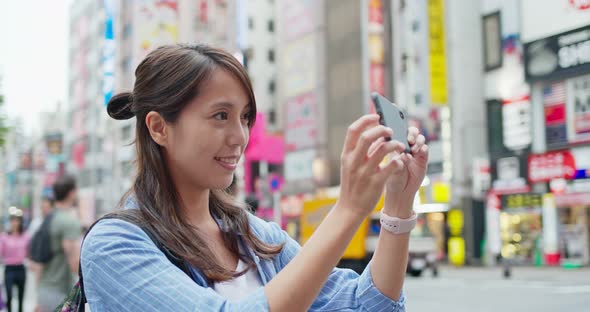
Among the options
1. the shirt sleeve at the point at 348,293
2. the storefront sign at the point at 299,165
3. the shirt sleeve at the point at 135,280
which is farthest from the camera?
the storefront sign at the point at 299,165

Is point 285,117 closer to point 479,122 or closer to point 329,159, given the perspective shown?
point 329,159

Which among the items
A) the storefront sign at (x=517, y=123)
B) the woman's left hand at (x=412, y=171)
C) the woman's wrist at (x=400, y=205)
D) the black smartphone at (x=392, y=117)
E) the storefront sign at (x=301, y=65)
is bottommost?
the woman's wrist at (x=400, y=205)

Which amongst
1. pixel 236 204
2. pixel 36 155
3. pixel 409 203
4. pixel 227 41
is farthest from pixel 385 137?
pixel 36 155

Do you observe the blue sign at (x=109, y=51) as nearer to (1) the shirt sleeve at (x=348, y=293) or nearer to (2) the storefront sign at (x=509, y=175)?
(2) the storefront sign at (x=509, y=175)

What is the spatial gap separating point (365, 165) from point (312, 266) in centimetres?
22

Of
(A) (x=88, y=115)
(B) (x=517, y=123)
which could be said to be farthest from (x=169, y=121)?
(A) (x=88, y=115)

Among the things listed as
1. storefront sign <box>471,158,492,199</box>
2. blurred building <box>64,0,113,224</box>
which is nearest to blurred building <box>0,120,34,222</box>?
blurred building <box>64,0,113,224</box>

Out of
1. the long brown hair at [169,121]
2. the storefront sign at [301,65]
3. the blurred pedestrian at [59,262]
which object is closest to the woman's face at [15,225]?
the blurred pedestrian at [59,262]

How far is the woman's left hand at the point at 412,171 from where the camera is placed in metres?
1.52

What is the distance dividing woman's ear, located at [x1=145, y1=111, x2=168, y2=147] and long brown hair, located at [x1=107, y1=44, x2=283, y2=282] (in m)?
0.02

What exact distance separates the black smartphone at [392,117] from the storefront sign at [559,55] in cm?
1967

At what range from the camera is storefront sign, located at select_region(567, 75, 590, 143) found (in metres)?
20.3

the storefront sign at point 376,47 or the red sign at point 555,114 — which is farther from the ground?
the storefront sign at point 376,47

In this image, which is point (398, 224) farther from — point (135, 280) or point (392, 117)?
point (135, 280)
